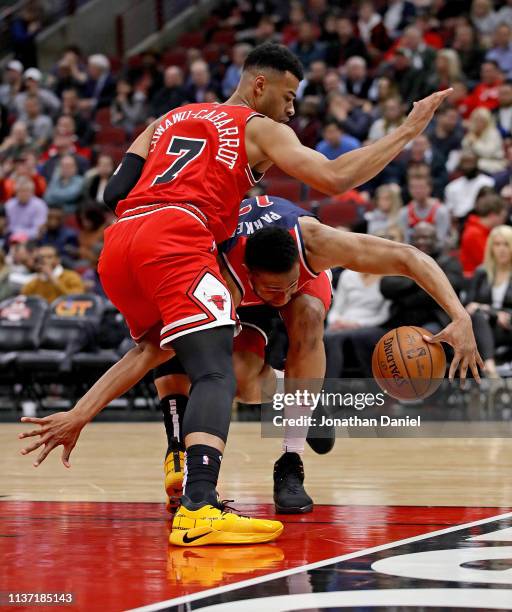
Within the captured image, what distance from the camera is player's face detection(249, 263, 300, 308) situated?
15.1 feet

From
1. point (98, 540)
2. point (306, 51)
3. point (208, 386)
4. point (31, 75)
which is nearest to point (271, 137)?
point (208, 386)

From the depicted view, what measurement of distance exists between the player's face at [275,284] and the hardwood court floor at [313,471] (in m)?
0.97

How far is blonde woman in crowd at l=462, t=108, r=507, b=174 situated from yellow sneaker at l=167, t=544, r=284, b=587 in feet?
27.6

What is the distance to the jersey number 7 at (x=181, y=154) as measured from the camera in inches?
179

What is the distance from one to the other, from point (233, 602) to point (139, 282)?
5.21 ft

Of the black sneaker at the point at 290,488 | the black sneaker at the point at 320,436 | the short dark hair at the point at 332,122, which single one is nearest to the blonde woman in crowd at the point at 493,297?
the short dark hair at the point at 332,122

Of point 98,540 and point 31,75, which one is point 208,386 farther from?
point 31,75

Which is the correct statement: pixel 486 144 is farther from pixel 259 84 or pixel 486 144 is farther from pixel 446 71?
pixel 259 84

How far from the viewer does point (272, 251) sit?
4543mm

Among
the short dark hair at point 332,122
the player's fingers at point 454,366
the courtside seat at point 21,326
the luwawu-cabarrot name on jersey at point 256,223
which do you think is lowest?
the player's fingers at point 454,366

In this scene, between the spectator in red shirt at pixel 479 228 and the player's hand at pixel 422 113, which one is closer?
the player's hand at pixel 422 113

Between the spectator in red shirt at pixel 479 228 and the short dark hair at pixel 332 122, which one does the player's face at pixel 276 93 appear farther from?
the short dark hair at pixel 332 122

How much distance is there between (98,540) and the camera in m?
4.23

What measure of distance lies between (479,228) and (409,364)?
5.35 metres
